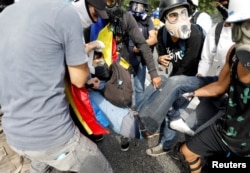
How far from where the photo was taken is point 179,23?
2705 mm

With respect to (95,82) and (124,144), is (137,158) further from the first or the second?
(95,82)

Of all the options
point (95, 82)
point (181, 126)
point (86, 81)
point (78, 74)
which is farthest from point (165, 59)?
point (78, 74)

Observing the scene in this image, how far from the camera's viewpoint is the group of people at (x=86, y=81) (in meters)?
1.59

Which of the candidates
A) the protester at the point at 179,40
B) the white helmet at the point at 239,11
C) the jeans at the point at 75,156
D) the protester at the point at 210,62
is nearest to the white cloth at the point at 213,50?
the protester at the point at 210,62

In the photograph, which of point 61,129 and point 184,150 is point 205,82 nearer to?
point 184,150

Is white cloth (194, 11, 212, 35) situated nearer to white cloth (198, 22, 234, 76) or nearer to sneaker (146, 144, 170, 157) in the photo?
white cloth (198, 22, 234, 76)

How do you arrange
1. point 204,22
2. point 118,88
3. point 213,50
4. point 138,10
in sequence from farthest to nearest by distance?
point 138,10
point 204,22
point 213,50
point 118,88

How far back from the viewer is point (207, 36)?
2.72 metres

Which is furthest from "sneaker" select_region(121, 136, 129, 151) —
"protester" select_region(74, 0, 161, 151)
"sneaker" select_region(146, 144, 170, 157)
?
"sneaker" select_region(146, 144, 170, 157)

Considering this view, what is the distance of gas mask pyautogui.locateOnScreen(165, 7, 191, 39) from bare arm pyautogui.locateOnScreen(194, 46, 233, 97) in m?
0.66

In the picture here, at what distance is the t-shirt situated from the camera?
1571mm

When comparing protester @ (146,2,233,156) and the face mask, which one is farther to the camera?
protester @ (146,2,233,156)

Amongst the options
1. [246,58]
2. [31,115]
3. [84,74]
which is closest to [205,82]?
[246,58]

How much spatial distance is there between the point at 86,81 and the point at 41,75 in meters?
0.35
